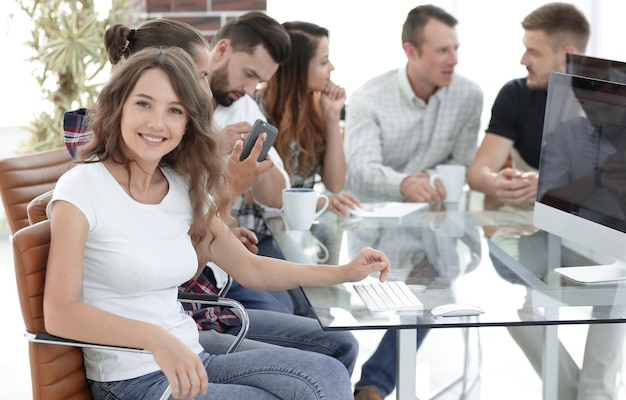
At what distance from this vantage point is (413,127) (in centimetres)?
322

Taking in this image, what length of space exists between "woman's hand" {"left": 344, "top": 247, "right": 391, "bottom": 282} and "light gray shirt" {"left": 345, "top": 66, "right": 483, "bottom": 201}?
1.18 metres

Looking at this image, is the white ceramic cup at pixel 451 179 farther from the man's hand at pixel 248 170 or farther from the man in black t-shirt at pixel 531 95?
the man's hand at pixel 248 170

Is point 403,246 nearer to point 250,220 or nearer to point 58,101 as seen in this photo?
point 250,220

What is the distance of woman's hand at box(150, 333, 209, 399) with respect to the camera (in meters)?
1.54

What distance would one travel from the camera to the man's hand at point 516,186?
9.14 ft

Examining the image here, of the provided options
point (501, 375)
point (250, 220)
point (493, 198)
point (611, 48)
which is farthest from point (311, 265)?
point (611, 48)

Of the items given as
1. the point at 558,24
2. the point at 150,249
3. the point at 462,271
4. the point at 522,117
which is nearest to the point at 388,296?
the point at 462,271

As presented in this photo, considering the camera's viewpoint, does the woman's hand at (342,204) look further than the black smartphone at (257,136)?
Yes

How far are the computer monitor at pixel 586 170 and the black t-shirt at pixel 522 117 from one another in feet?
2.60

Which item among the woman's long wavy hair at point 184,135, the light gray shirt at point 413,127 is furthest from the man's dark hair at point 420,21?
the woman's long wavy hair at point 184,135

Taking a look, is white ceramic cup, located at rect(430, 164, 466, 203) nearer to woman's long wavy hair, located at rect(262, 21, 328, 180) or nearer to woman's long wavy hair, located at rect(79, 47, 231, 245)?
woman's long wavy hair, located at rect(262, 21, 328, 180)

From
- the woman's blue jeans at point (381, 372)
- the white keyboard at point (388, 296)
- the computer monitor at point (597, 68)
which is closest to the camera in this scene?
the white keyboard at point (388, 296)

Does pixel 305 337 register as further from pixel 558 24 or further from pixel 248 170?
pixel 558 24

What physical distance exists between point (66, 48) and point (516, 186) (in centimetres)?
233
